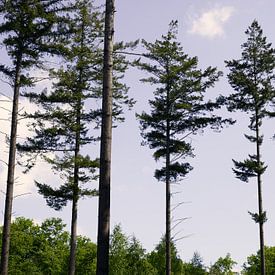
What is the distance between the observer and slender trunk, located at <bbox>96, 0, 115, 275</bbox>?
8.45 m

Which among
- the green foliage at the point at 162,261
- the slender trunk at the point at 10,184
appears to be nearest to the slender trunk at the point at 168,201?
the slender trunk at the point at 10,184

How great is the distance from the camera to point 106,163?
355 inches

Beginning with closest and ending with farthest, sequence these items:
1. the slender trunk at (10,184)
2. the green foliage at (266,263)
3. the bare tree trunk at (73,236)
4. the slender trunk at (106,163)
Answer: the slender trunk at (106,163) < the slender trunk at (10,184) < the bare tree trunk at (73,236) < the green foliage at (266,263)

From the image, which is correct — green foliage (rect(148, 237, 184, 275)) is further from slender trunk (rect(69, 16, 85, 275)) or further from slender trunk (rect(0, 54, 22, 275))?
slender trunk (rect(0, 54, 22, 275))

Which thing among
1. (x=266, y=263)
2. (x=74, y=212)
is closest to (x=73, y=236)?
(x=74, y=212)

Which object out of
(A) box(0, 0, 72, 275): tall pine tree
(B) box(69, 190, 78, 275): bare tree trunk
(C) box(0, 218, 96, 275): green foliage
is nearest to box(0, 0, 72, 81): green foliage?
(A) box(0, 0, 72, 275): tall pine tree

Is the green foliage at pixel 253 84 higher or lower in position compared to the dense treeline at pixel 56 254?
higher

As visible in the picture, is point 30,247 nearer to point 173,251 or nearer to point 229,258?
point 173,251

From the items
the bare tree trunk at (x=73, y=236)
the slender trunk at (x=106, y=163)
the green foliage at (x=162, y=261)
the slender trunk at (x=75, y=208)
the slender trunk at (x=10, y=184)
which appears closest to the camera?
the slender trunk at (x=106, y=163)

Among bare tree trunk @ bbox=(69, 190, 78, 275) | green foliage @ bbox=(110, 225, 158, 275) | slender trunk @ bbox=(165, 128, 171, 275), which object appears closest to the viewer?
slender trunk @ bbox=(165, 128, 171, 275)

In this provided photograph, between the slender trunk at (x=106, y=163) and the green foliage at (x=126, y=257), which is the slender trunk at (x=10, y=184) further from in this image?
the green foliage at (x=126, y=257)

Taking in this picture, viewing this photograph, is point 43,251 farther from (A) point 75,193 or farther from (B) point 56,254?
(A) point 75,193

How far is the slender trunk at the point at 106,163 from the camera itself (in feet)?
27.7

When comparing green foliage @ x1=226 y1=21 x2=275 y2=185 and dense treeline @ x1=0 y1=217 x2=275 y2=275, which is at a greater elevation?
green foliage @ x1=226 y1=21 x2=275 y2=185
